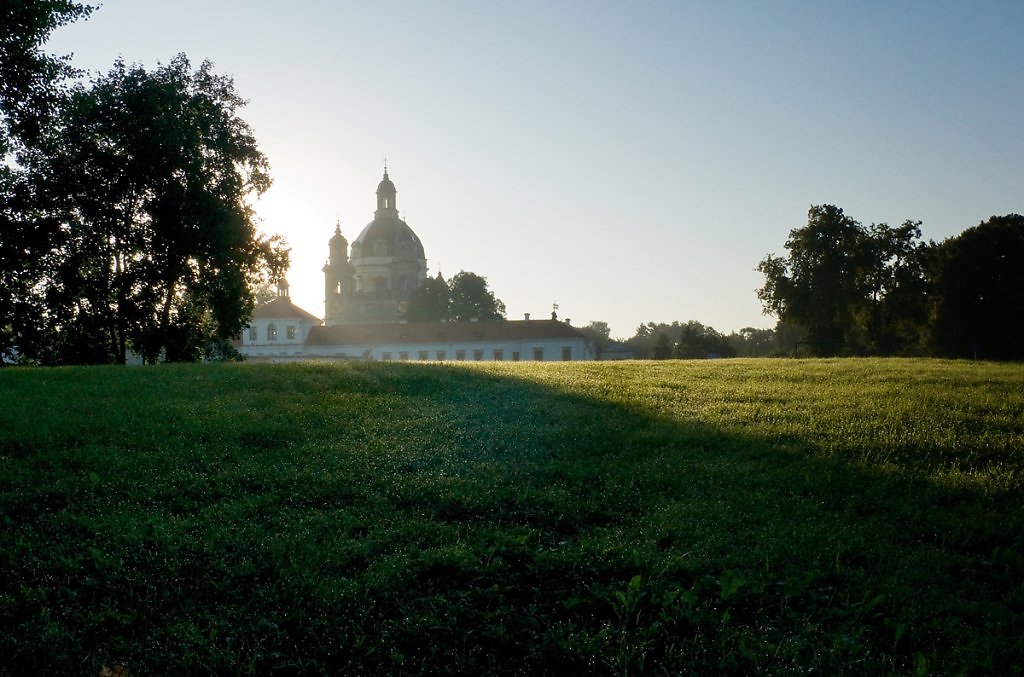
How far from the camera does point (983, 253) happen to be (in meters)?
54.9

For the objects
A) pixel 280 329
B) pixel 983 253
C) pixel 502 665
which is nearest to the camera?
pixel 502 665

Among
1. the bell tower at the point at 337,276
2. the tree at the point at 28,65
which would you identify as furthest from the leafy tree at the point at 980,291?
the bell tower at the point at 337,276

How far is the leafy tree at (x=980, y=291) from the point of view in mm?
53188

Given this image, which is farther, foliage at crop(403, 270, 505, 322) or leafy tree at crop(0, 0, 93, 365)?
foliage at crop(403, 270, 505, 322)

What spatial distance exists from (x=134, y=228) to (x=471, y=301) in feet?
273

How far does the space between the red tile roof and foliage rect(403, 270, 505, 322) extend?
→ 14.1 m

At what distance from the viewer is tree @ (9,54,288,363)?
104ft

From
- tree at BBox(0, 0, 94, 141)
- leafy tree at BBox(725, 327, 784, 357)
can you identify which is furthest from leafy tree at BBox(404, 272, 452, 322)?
tree at BBox(0, 0, 94, 141)

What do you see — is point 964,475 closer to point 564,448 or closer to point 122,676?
point 564,448

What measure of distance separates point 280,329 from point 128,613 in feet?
332

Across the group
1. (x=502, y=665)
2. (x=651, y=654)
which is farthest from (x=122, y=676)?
(x=651, y=654)

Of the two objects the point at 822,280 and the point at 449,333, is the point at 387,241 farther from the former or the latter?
the point at 822,280

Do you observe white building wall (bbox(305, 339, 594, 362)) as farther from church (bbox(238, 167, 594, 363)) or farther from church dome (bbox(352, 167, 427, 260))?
church dome (bbox(352, 167, 427, 260))

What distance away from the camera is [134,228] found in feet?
110
